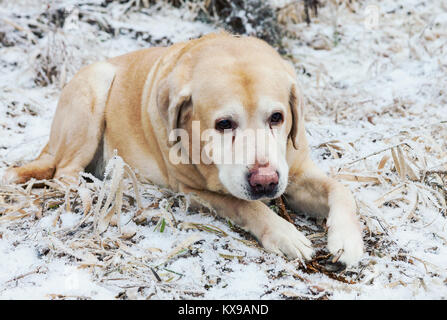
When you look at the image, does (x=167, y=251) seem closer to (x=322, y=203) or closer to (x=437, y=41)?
(x=322, y=203)

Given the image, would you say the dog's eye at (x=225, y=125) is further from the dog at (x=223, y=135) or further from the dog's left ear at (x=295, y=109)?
the dog's left ear at (x=295, y=109)

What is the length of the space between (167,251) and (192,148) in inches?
23.4

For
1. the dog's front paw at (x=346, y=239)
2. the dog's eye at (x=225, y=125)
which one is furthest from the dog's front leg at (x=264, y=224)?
the dog's eye at (x=225, y=125)

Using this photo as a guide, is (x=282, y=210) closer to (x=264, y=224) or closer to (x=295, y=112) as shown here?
(x=264, y=224)

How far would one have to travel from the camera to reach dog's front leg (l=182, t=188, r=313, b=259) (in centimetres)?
208

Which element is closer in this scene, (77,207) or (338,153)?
(77,207)

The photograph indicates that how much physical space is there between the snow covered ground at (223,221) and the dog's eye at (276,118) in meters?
0.57

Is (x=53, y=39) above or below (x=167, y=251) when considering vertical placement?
above

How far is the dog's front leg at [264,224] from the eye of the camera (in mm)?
2084

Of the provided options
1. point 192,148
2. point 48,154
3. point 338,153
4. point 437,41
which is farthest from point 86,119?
point 437,41

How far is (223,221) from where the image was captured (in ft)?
8.02

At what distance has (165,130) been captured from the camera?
2723mm

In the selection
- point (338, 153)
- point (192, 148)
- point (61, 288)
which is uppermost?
point (192, 148)

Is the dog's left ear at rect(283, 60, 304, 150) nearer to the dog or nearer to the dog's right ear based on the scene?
the dog
